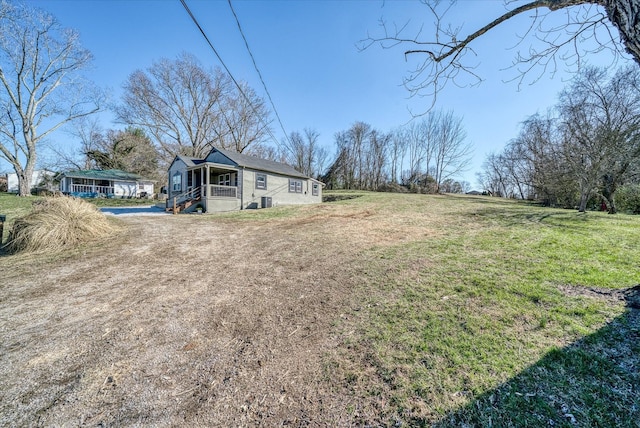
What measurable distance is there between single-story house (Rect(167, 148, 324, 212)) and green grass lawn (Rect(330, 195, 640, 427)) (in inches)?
490

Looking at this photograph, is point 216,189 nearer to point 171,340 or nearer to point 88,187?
point 171,340

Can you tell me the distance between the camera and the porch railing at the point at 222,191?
13.8 m

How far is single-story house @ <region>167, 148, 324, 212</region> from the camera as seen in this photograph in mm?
13953

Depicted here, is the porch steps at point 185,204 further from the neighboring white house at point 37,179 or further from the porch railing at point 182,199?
the neighboring white house at point 37,179

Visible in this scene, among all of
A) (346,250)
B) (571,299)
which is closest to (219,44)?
(346,250)

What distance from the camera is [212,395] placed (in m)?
1.76

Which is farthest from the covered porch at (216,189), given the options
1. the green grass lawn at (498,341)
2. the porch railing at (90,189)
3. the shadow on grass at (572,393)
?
the porch railing at (90,189)

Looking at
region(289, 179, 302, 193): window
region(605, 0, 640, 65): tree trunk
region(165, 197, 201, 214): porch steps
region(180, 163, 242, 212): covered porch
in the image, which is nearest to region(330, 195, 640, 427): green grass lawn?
region(605, 0, 640, 65): tree trunk

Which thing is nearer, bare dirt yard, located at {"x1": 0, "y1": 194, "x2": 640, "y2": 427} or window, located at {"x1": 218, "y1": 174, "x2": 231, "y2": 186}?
bare dirt yard, located at {"x1": 0, "y1": 194, "x2": 640, "y2": 427}

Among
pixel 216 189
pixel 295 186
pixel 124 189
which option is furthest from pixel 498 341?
pixel 124 189

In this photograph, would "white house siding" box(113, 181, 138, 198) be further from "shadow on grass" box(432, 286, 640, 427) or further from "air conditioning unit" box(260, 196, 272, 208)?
"shadow on grass" box(432, 286, 640, 427)

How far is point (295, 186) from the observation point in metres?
19.6

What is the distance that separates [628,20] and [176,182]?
805 inches

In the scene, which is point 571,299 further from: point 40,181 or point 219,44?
point 40,181
